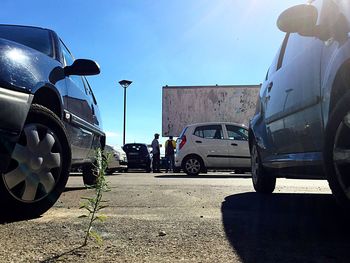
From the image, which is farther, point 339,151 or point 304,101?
point 304,101

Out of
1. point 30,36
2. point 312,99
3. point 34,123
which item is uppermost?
point 30,36

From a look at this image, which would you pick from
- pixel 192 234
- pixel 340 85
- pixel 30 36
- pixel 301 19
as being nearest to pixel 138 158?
pixel 30 36

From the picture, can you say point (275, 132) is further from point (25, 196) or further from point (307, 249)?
point (25, 196)

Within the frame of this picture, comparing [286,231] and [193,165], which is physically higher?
[193,165]

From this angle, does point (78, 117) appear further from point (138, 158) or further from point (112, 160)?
point (138, 158)

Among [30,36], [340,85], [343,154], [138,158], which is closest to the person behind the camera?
[343,154]

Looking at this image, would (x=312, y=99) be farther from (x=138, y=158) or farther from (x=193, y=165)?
(x=138, y=158)

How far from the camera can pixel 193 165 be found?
44.7 feet

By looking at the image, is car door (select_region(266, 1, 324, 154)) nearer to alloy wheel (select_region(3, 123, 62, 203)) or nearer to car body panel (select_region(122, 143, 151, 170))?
alloy wheel (select_region(3, 123, 62, 203))

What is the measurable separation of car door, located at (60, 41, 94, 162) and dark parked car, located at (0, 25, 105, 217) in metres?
0.04

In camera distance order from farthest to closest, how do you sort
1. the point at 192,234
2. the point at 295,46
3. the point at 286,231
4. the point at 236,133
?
the point at 236,133 → the point at 295,46 → the point at 286,231 → the point at 192,234

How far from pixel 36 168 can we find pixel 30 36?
1695 millimetres

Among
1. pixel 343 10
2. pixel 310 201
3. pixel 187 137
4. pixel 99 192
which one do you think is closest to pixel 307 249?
pixel 99 192

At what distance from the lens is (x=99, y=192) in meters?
2.58
